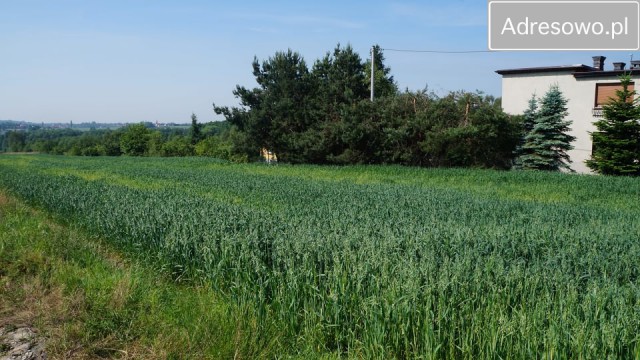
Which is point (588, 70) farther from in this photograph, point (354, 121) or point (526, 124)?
point (354, 121)

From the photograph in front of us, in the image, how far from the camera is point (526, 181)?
74.5 ft

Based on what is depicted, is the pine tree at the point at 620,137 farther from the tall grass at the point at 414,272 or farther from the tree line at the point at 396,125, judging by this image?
the tall grass at the point at 414,272

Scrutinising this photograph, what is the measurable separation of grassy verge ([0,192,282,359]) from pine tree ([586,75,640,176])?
3145cm

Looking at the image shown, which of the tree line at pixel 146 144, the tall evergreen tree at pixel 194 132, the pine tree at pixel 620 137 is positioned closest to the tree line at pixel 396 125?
the pine tree at pixel 620 137

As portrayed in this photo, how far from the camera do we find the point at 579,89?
36750 millimetres

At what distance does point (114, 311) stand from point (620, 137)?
33390mm

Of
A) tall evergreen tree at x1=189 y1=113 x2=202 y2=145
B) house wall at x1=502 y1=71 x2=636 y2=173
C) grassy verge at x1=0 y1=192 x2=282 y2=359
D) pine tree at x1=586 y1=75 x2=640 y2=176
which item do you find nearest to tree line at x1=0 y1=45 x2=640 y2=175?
pine tree at x1=586 y1=75 x2=640 y2=176

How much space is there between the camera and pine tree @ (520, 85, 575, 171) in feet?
109

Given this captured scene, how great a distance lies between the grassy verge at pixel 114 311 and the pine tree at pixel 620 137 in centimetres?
3145

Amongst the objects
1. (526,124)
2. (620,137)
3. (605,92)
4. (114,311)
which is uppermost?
(605,92)

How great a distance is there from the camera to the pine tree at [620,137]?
3031 cm

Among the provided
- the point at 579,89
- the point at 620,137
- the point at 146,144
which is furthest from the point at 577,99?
the point at 146,144

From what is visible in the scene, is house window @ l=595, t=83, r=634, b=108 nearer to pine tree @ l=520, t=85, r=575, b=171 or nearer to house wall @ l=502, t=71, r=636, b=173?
house wall @ l=502, t=71, r=636, b=173

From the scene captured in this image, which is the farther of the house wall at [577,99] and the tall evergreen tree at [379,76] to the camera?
the tall evergreen tree at [379,76]
